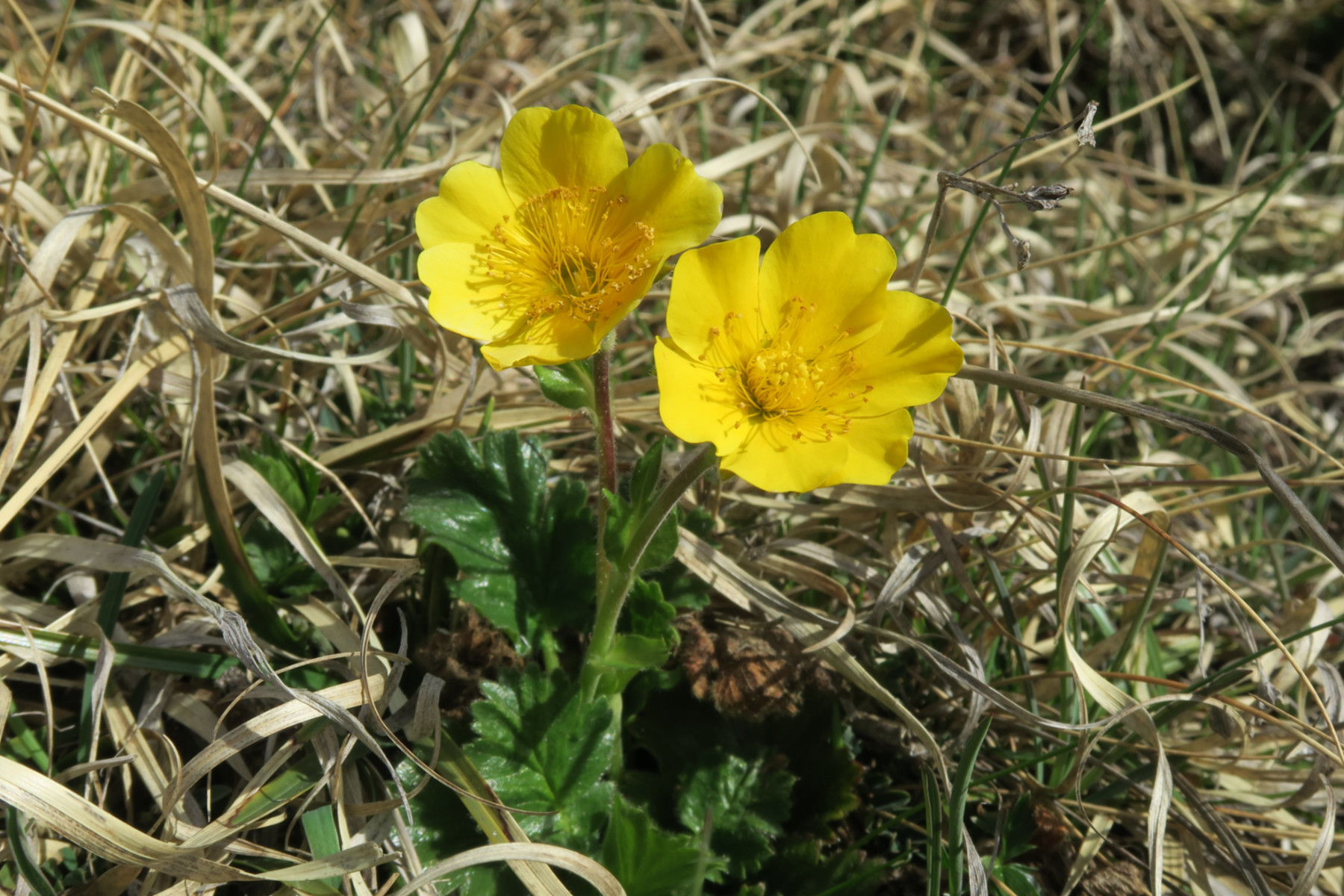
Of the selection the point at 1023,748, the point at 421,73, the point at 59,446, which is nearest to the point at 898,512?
the point at 1023,748

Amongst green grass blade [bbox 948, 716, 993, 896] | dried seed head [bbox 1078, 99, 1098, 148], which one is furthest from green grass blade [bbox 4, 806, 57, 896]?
dried seed head [bbox 1078, 99, 1098, 148]

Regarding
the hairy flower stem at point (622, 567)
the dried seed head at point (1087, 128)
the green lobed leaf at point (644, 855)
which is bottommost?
the green lobed leaf at point (644, 855)

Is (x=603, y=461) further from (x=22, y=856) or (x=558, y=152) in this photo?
(x=22, y=856)

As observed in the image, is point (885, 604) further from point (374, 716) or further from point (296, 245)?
point (296, 245)

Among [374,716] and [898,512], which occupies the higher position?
[374,716]

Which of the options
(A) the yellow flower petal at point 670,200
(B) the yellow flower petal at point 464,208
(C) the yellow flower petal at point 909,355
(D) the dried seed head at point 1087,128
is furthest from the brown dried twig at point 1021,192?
(B) the yellow flower petal at point 464,208

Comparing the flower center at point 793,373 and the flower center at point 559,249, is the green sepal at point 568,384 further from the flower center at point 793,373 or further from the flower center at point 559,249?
the flower center at point 793,373

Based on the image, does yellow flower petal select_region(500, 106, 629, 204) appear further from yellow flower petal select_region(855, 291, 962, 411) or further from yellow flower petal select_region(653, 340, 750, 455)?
yellow flower petal select_region(855, 291, 962, 411)
